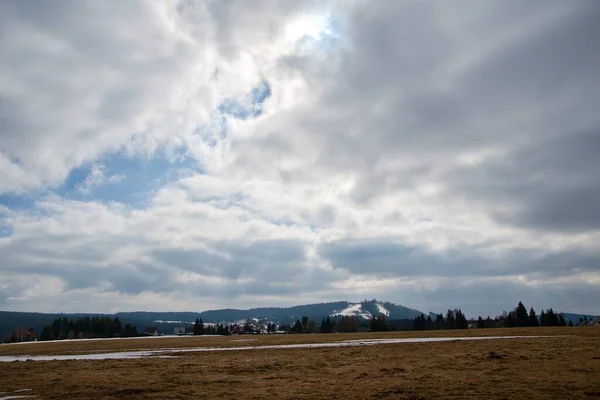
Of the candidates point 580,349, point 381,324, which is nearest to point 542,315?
point 381,324

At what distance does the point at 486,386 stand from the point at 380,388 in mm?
4660

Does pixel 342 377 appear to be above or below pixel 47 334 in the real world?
above

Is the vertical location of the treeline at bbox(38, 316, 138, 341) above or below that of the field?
below

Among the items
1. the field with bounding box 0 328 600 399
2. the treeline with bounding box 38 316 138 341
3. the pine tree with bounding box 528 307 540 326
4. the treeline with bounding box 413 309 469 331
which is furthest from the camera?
the treeline with bounding box 38 316 138 341

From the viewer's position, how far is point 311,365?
1243 inches

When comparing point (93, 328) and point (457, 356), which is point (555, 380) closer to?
point (457, 356)

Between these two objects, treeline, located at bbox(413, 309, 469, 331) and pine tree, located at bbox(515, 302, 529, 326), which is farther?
treeline, located at bbox(413, 309, 469, 331)

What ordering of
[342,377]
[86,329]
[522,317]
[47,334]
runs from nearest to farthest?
[342,377], [522,317], [47,334], [86,329]

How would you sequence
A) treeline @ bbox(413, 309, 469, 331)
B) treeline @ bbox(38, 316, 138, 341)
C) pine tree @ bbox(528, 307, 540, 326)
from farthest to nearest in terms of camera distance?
treeline @ bbox(38, 316, 138, 341) < treeline @ bbox(413, 309, 469, 331) < pine tree @ bbox(528, 307, 540, 326)

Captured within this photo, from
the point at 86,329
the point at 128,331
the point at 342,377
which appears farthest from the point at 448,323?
the point at 342,377

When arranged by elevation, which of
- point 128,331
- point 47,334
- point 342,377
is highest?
point 342,377

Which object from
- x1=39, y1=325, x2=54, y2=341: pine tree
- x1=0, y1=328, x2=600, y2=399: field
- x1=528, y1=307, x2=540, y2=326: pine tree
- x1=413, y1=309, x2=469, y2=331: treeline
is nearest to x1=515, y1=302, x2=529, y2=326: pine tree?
x1=528, y1=307, x2=540, y2=326: pine tree

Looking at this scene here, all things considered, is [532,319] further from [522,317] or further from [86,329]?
[86,329]

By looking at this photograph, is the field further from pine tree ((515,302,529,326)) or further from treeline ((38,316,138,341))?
treeline ((38,316,138,341))
